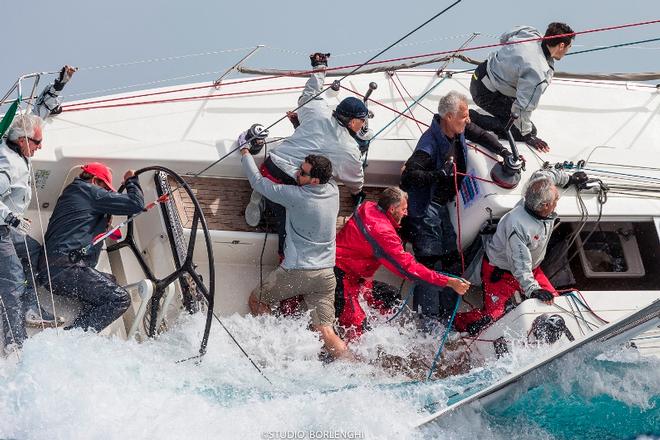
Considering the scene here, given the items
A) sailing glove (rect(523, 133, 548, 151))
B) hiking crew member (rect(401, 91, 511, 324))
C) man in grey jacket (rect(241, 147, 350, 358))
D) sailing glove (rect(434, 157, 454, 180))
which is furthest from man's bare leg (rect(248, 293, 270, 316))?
sailing glove (rect(523, 133, 548, 151))

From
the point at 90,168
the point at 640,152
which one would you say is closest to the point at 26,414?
the point at 90,168

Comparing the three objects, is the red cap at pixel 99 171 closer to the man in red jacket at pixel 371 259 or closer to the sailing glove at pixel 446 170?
the man in red jacket at pixel 371 259

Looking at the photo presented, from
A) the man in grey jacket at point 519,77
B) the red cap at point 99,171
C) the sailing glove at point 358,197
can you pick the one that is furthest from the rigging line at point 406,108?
the red cap at point 99,171

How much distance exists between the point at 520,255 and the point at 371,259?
753 mm

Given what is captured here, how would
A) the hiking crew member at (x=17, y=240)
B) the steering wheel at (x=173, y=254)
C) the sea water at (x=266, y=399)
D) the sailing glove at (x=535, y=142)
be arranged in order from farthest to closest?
the sailing glove at (x=535, y=142) → the steering wheel at (x=173, y=254) → the hiking crew member at (x=17, y=240) → the sea water at (x=266, y=399)

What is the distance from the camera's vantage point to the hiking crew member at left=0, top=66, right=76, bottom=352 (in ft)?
13.5

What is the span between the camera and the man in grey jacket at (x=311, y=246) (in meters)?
4.52

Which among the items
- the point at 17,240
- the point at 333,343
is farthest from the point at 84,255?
the point at 333,343

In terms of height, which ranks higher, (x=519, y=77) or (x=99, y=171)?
(x=519, y=77)

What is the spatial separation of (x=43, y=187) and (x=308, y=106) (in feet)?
4.86

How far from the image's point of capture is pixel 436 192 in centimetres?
513

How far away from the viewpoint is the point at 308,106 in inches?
193

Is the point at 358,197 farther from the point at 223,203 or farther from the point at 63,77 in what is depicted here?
the point at 63,77

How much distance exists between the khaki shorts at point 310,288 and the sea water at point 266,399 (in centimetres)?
36
